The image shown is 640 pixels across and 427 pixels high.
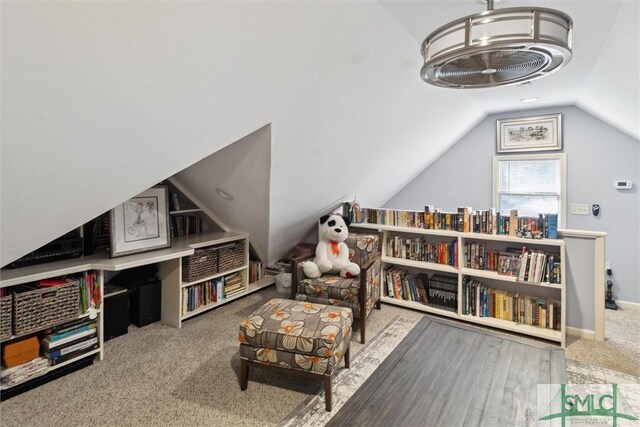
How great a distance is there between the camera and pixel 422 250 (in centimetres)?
347

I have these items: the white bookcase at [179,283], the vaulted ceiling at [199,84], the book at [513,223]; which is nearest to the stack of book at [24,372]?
the vaulted ceiling at [199,84]

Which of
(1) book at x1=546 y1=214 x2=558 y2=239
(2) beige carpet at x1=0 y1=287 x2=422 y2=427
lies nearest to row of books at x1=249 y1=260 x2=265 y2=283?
(2) beige carpet at x1=0 y1=287 x2=422 y2=427

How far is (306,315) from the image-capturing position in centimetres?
220

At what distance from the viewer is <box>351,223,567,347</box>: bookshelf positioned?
2.81 meters

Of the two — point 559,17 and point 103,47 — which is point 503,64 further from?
point 103,47

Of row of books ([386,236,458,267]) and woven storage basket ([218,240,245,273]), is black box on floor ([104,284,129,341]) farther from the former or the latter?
row of books ([386,236,458,267])

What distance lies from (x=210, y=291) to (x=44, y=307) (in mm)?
1403

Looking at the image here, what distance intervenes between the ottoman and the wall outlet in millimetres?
3549

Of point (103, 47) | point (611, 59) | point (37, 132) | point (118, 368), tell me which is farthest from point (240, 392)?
point (611, 59)

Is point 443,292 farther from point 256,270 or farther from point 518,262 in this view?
point 256,270

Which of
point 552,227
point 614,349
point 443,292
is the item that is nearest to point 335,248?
A: point 443,292

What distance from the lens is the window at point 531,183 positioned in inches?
168

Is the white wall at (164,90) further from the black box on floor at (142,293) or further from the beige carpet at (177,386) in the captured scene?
the black box on floor at (142,293)

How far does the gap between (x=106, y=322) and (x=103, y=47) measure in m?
2.19
